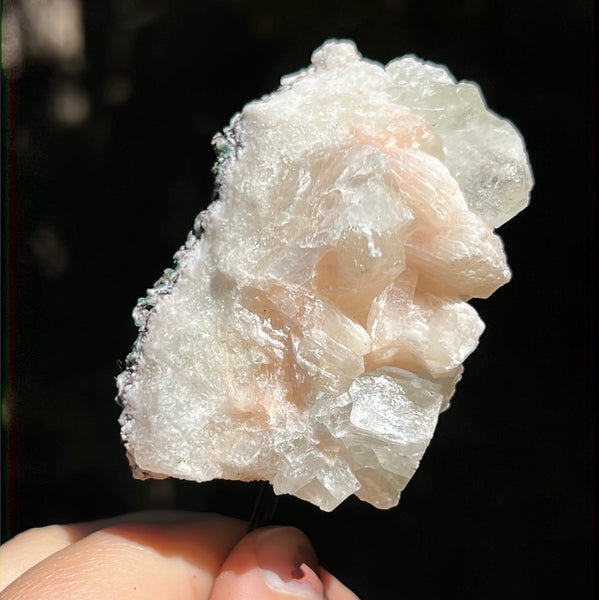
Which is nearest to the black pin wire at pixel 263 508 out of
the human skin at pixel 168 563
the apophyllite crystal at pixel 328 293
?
the human skin at pixel 168 563

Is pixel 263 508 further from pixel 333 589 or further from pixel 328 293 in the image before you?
pixel 328 293

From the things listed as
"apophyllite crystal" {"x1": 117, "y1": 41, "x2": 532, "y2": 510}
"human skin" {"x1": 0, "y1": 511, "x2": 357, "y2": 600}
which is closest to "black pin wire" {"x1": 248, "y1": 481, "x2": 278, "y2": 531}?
"human skin" {"x1": 0, "y1": 511, "x2": 357, "y2": 600}

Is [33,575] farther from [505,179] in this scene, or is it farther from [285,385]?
[505,179]

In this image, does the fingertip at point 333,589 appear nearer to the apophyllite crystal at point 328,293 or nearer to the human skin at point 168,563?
the human skin at point 168,563

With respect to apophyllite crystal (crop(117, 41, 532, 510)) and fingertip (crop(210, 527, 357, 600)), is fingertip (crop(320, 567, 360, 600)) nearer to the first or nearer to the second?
fingertip (crop(210, 527, 357, 600))

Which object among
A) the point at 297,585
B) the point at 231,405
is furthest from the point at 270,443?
the point at 297,585

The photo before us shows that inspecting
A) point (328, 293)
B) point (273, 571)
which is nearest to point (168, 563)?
point (273, 571)

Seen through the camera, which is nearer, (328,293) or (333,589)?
(328,293)

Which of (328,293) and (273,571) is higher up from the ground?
(328,293)
